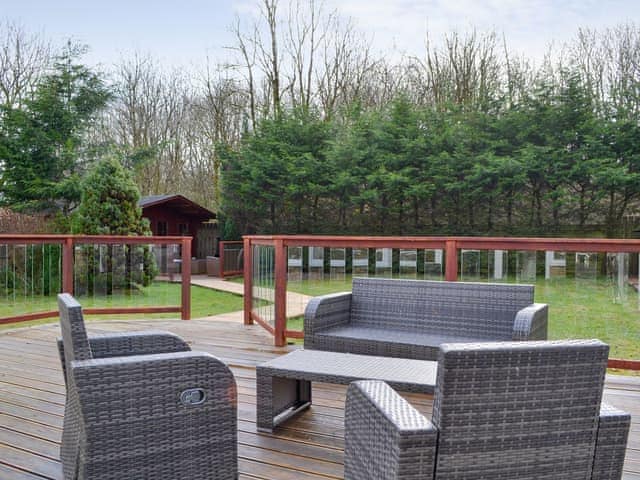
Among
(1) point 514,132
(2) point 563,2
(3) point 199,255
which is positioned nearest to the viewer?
(1) point 514,132

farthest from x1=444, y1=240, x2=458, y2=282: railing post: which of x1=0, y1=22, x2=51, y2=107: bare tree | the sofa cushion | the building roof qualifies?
x1=0, y1=22, x2=51, y2=107: bare tree

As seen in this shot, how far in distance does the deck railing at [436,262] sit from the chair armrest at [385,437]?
2.52m

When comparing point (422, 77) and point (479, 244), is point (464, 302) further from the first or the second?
point (422, 77)

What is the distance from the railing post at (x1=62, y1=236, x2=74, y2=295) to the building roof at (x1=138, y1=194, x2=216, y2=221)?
9.75 meters

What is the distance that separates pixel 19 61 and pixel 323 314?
18.4 meters

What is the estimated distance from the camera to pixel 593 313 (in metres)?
3.83

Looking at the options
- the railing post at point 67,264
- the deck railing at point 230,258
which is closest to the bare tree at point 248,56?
the deck railing at point 230,258

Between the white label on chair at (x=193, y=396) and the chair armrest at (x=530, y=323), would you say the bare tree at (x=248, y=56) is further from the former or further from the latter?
the white label on chair at (x=193, y=396)

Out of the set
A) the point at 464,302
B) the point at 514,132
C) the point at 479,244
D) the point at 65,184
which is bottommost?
the point at 464,302

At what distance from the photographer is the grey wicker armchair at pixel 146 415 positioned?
1.86 meters

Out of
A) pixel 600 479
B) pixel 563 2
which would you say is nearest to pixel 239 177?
pixel 563 2

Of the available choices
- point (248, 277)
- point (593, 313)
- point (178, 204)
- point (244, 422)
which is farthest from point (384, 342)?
point (178, 204)

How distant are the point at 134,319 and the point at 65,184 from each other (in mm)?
9653

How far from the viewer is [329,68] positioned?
19688 mm
